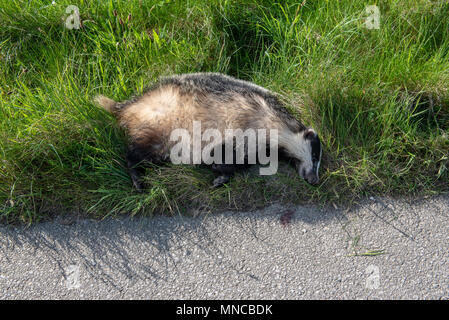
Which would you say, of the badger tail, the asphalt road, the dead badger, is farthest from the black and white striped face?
the badger tail

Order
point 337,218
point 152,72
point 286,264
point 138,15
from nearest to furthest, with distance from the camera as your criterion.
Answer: point 286,264
point 337,218
point 152,72
point 138,15

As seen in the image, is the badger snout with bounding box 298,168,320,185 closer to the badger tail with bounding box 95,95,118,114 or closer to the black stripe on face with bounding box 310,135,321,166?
the black stripe on face with bounding box 310,135,321,166

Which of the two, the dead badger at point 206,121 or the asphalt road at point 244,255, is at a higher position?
the dead badger at point 206,121

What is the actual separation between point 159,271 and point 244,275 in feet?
1.65

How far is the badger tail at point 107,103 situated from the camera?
10.3 feet

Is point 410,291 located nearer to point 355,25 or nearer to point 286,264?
point 286,264

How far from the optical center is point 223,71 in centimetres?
350

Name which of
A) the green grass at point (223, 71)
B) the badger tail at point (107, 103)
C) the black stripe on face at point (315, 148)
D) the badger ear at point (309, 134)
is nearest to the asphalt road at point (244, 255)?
the green grass at point (223, 71)

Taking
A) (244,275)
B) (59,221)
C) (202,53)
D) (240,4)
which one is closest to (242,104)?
(202,53)

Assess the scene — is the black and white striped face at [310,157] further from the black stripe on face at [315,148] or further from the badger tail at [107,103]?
the badger tail at [107,103]

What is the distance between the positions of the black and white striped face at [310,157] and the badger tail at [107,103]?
4.88 ft

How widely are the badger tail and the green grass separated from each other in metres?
0.11

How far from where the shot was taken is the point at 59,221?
271 cm

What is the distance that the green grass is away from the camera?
2795 millimetres
